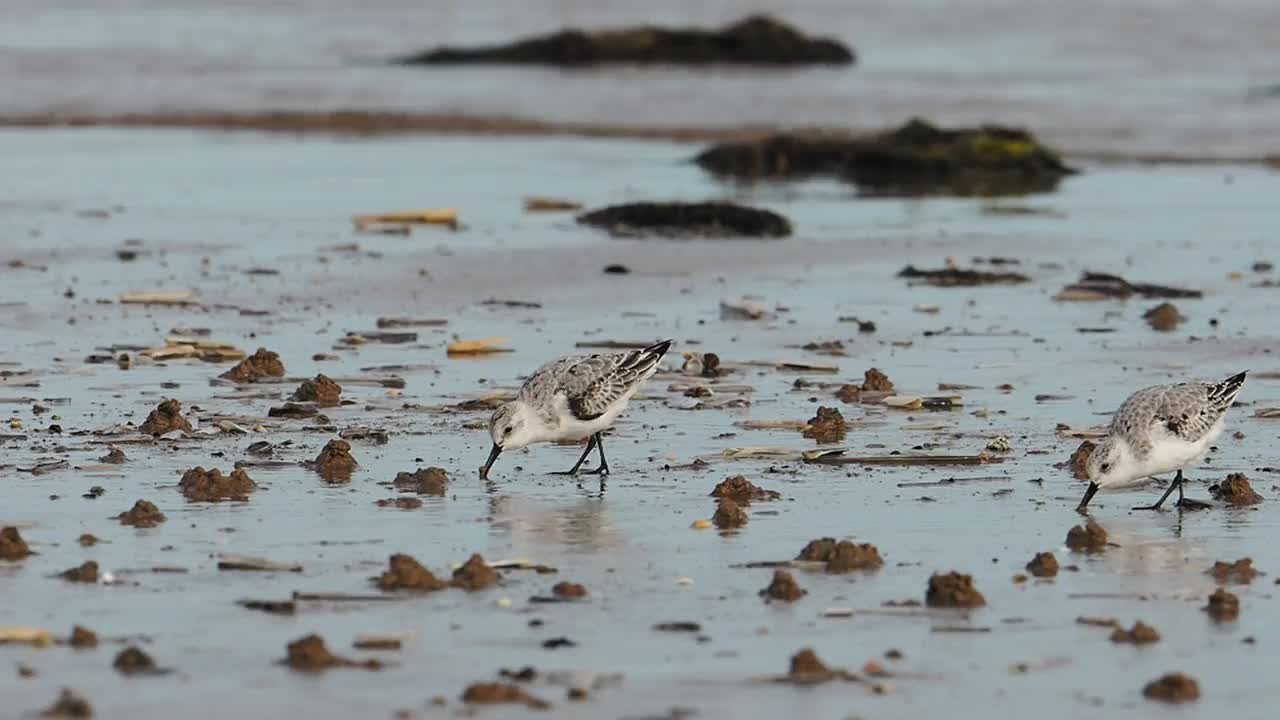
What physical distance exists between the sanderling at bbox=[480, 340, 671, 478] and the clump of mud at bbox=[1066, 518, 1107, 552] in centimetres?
323

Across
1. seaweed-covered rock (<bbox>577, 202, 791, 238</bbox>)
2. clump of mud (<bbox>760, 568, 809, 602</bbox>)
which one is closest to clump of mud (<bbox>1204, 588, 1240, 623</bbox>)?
clump of mud (<bbox>760, 568, 809, 602</bbox>)

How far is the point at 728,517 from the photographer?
11.9 m

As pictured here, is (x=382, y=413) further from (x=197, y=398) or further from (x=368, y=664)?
(x=368, y=664)

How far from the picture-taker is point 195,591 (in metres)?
10.4

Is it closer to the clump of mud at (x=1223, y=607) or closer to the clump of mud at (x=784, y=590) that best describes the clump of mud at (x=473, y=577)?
the clump of mud at (x=784, y=590)

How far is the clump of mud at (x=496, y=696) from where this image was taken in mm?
8672

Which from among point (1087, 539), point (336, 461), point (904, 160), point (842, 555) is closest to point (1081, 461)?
point (1087, 539)

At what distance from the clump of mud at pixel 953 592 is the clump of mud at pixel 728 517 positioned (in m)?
1.87

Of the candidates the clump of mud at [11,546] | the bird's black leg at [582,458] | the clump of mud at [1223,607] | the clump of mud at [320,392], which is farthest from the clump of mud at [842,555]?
the clump of mud at [320,392]

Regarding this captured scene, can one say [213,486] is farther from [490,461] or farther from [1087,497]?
[1087,497]

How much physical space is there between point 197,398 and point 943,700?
7.98 m

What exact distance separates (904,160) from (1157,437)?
18504 mm

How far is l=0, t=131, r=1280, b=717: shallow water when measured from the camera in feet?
30.5

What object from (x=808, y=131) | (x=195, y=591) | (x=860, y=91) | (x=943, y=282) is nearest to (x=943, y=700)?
(x=195, y=591)
